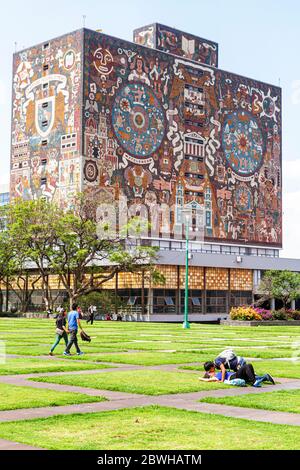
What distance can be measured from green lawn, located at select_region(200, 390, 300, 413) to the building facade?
210ft

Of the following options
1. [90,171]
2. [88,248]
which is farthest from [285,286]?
[90,171]

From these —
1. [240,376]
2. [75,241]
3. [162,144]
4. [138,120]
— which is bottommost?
[240,376]

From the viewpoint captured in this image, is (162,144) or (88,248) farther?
(162,144)

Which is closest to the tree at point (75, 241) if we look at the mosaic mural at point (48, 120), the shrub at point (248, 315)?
the shrub at point (248, 315)

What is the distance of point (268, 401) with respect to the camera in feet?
50.4

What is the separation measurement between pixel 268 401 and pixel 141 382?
3.92m

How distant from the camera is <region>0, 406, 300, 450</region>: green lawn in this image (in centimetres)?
1080

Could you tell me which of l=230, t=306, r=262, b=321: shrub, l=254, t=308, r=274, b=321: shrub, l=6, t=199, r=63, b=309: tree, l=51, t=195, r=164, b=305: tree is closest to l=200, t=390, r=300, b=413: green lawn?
l=230, t=306, r=262, b=321: shrub

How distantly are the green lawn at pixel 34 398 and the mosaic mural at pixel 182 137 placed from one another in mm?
74242

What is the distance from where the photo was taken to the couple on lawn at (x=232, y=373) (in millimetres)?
18188

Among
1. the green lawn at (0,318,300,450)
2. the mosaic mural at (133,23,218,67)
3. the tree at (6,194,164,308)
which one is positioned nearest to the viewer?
the green lawn at (0,318,300,450)

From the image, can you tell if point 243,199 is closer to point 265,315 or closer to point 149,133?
point 149,133

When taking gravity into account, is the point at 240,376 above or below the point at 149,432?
above

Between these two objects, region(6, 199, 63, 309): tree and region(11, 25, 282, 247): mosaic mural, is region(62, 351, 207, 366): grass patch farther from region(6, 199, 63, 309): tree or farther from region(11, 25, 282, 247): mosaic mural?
region(11, 25, 282, 247): mosaic mural
